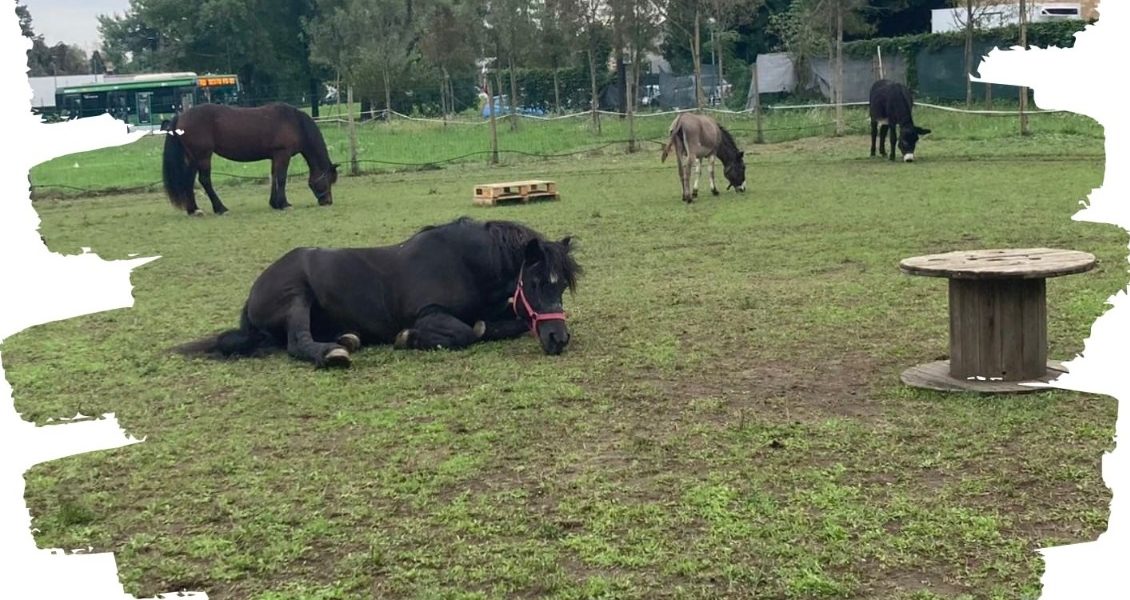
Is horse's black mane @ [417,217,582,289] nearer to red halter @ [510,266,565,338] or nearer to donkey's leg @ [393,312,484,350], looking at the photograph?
red halter @ [510,266,565,338]

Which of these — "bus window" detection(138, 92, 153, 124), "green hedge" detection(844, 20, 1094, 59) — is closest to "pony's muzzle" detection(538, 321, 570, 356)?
"green hedge" detection(844, 20, 1094, 59)

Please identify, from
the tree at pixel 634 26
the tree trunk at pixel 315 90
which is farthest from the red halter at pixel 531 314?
the tree trunk at pixel 315 90

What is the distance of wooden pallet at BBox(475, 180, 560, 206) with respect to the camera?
16.5 meters

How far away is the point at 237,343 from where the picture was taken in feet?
24.6

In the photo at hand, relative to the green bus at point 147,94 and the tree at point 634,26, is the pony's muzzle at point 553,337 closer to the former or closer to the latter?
the green bus at point 147,94

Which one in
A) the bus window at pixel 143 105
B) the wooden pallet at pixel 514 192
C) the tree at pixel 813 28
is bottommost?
the wooden pallet at pixel 514 192

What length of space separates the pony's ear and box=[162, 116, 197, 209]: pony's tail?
37.8 ft

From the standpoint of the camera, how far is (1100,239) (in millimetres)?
10266

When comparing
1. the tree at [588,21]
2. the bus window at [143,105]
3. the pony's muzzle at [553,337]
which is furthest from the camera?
the tree at [588,21]

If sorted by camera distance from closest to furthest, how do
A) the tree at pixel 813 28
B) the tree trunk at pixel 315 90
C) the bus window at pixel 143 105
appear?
1. the bus window at pixel 143 105
2. the tree at pixel 813 28
3. the tree trunk at pixel 315 90

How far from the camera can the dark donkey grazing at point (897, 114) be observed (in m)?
20.0

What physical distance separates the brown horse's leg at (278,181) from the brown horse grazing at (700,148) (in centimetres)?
620

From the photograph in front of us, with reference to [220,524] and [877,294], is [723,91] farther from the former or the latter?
[220,524]

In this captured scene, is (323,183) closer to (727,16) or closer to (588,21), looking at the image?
(588,21)
